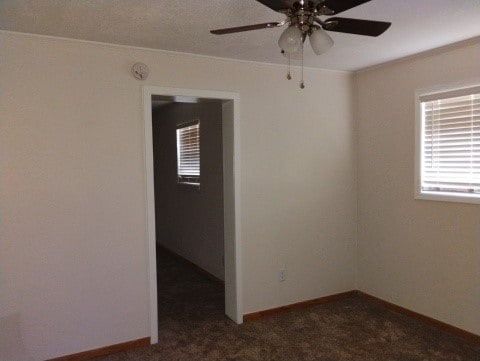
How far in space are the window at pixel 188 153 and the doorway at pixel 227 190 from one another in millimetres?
1646

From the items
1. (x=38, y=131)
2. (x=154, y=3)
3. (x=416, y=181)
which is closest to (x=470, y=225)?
(x=416, y=181)

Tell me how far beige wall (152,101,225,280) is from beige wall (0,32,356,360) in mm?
714

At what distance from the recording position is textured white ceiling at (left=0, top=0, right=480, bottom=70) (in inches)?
85.8

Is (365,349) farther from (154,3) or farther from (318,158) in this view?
(154,3)

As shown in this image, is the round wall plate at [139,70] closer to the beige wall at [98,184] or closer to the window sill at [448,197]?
the beige wall at [98,184]

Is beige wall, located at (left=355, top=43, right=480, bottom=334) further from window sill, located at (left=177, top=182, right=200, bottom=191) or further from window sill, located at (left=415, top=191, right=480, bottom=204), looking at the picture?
window sill, located at (left=177, top=182, right=200, bottom=191)

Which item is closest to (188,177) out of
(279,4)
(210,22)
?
(210,22)

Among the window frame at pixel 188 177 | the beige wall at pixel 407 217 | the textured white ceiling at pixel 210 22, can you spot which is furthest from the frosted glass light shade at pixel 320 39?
the window frame at pixel 188 177

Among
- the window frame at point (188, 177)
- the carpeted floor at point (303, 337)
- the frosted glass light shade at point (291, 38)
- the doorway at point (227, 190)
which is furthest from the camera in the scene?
the window frame at point (188, 177)

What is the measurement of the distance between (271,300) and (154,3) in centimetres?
279

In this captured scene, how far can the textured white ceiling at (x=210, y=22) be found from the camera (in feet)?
7.15

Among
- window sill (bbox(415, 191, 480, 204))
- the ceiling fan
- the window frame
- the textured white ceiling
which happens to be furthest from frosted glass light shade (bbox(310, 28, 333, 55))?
the window frame

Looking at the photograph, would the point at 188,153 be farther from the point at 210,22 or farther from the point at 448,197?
the point at 448,197

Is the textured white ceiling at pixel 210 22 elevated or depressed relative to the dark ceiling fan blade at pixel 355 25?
elevated
